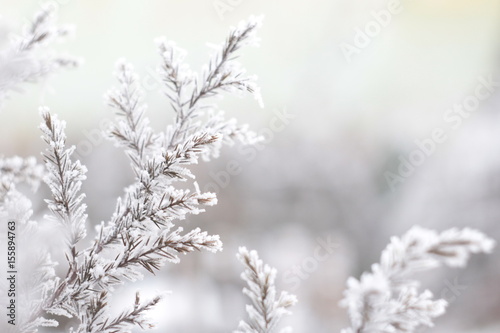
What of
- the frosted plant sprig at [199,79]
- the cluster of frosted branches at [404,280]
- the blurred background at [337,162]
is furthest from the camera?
the blurred background at [337,162]

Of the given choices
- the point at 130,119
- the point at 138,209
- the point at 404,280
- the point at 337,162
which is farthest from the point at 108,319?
the point at 337,162

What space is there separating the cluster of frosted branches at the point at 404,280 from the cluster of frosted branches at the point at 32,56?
57 cm

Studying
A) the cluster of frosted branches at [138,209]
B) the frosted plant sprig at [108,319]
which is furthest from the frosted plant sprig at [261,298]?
the frosted plant sprig at [108,319]

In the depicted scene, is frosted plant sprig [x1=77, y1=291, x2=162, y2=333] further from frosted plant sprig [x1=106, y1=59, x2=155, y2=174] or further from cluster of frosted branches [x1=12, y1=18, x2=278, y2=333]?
frosted plant sprig [x1=106, y1=59, x2=155, y2=174]

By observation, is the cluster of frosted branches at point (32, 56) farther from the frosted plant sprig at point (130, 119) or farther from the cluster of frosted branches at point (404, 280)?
the cluster of frosted branches at point (404, 280)

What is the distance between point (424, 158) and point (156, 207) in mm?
5658

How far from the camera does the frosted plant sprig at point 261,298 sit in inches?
23.0

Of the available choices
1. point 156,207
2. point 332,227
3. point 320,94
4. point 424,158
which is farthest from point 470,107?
point 156,207

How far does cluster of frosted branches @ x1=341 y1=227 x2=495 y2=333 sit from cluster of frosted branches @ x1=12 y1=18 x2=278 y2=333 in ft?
0.35

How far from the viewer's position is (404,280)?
53cm

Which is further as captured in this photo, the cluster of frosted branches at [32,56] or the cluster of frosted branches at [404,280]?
the cluster of frosted branches at [32,56]

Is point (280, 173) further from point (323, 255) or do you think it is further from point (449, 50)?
point (449, 50)

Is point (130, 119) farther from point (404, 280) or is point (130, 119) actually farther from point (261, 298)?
point (404, 280)

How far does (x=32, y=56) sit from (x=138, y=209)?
312mm
